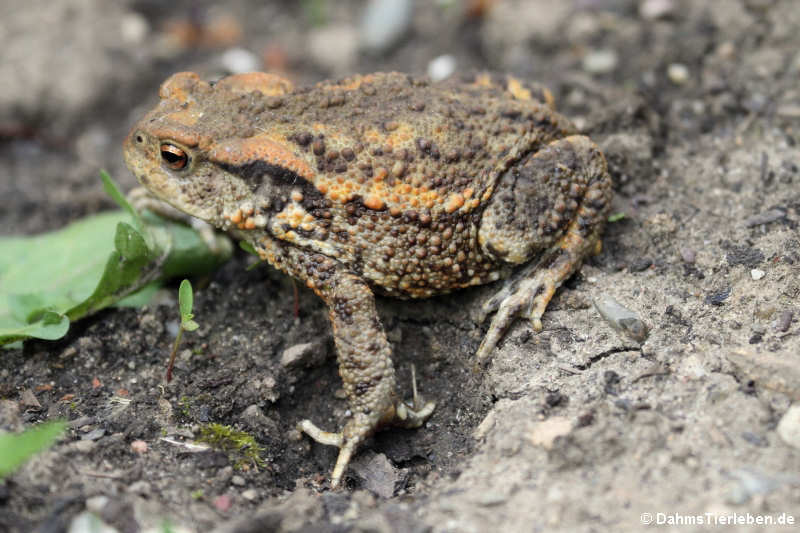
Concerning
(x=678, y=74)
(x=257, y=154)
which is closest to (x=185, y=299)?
(x=257, y=154)

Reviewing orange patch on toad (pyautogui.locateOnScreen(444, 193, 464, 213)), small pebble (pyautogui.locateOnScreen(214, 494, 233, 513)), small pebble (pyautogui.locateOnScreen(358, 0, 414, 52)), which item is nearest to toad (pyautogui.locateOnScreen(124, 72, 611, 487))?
orange patch on toad (pyautogui.locateOnScreen(444, 193, 464, 213))

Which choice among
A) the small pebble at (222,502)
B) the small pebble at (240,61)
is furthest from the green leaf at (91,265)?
the small pebble at (240,61)

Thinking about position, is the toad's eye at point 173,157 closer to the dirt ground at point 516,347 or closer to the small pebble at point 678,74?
the dirt ground at point 516,347

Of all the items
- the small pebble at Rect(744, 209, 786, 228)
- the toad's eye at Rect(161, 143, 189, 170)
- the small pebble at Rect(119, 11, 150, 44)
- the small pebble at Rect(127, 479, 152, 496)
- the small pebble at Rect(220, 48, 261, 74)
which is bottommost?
the small pebble at Rect(127, 479, 152, 496)

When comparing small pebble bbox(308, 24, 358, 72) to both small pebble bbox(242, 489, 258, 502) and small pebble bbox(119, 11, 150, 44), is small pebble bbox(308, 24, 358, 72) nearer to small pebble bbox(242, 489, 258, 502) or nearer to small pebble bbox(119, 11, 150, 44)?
small pebble bbox(119, 11, 150, 44)

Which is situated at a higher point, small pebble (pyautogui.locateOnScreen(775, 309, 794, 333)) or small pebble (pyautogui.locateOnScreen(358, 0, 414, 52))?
small pebble (pyautogui.locateOnScreen(358, 0, 414, 52))

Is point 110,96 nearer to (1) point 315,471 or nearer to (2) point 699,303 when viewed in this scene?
(1) point 315,471

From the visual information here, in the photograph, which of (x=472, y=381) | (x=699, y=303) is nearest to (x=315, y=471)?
(x=472, y=381)
